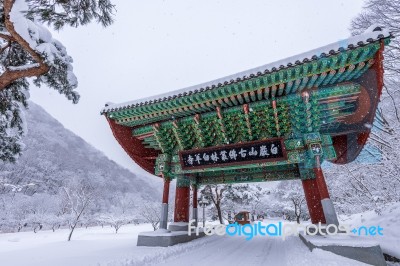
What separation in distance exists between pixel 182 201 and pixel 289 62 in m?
5.84

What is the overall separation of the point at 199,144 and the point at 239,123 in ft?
5.44

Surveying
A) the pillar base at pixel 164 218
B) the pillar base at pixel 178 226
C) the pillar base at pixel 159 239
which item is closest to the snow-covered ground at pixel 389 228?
the pillar base at pixel 159 239

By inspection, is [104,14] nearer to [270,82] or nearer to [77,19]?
[77,19]

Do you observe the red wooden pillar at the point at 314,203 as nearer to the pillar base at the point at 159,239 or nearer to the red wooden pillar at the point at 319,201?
the red wooden pillar at the point at 319,201

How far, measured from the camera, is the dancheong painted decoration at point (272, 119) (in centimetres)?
493

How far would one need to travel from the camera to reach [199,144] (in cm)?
766

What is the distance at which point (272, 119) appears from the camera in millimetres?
6426

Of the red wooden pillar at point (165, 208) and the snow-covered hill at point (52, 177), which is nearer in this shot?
the red wooden pillar at point (165, 208)

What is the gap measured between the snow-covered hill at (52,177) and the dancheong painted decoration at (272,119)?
14419 millimetres

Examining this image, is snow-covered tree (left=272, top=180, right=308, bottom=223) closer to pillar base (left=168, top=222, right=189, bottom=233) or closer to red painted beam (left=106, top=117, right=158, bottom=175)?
pillar base (left=168, top=222, right=189, bottom=233)

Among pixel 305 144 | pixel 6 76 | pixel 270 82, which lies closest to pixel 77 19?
pixel 6 76

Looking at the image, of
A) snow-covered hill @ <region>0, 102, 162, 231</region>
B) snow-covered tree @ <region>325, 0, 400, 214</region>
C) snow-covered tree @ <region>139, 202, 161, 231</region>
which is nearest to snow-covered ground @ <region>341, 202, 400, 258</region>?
snow-covered tree @ <region>325, 0, 400, 214</region>

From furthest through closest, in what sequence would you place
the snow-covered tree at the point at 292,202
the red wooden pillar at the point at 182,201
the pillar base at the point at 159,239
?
the snow-covered tree at the point at 292,202 → the red wooden pillar at the point at 182,201 → the pillar base at the point at 159,239

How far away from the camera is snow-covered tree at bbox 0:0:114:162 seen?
416 centimetres
